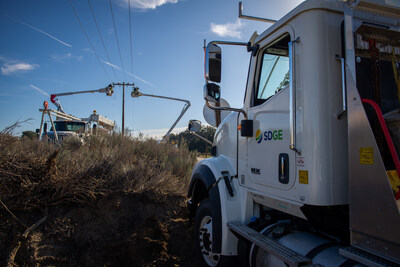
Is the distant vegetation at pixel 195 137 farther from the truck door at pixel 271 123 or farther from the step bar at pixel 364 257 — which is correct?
the step bar at pixel 364 257

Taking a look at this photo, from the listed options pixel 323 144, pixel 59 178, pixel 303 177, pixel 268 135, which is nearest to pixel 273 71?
pixel 268 135

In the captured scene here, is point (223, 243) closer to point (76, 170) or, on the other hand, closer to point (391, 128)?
point (391, 128)

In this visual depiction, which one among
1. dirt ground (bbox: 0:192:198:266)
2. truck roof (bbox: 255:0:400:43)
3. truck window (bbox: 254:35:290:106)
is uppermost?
truck roof (bbox: 255:0:400:43)

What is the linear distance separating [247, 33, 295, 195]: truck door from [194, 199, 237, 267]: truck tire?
90cm

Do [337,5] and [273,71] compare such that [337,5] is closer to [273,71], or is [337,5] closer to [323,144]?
[273,71]

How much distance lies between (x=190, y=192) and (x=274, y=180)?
2.10m

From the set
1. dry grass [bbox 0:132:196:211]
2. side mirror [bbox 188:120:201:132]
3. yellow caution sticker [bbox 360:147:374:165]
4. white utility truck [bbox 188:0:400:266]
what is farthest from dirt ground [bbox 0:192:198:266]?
yellow caution sticker [bbox 360:147:374:165]

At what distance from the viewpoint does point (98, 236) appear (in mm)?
4176

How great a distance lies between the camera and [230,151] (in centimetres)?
356

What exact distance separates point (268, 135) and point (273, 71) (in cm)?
80

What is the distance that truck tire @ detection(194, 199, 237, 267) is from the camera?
2992mm

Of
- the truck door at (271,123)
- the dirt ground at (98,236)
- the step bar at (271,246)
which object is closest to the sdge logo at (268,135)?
the truck door at (271,123)

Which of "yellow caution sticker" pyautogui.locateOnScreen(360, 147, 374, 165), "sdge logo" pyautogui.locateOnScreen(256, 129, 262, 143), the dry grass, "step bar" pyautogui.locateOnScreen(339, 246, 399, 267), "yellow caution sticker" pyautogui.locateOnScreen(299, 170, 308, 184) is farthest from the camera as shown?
the dry grass

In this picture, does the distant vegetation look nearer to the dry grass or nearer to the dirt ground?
the dry grass
